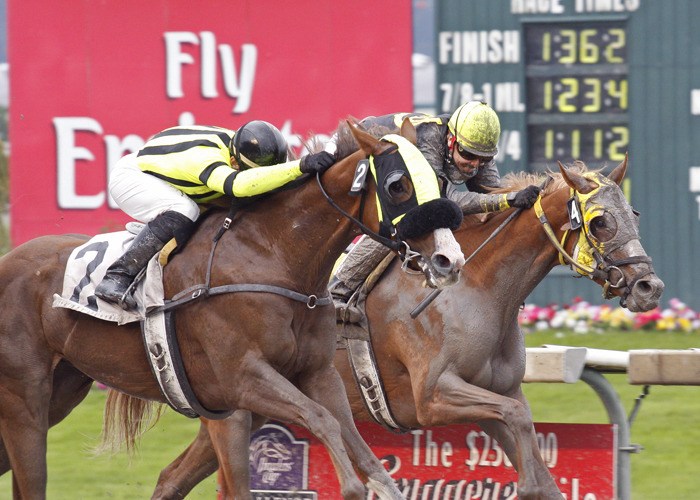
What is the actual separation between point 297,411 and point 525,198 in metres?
1.48

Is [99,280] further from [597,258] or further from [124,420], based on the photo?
[597,258]

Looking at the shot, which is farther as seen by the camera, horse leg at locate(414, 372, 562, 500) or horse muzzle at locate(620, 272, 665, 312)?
horse muzzle at locate(620, 272, 665, 312)

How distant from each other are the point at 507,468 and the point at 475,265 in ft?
2.85

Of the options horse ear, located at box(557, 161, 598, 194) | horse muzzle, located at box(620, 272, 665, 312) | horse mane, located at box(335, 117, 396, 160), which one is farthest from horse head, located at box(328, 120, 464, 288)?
horse muzzle, located at box(620, 272, 665, 312)

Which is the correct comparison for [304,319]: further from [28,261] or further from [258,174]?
[28,261]

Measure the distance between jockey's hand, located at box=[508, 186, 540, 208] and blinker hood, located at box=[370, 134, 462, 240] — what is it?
110cm

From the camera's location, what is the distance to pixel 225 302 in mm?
4547

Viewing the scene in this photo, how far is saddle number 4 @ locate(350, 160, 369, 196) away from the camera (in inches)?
169

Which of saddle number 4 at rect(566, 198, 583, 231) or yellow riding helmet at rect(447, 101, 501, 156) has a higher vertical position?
yellow riding helmet at rect(447, 101, 501, 156)

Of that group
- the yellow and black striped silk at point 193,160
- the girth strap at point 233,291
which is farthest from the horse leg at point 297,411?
the yellow and black striped silk at point 193,160

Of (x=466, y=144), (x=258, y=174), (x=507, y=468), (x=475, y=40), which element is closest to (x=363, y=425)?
(x=507, y=468)

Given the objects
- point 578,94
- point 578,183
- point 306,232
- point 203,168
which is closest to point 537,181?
point 578,183

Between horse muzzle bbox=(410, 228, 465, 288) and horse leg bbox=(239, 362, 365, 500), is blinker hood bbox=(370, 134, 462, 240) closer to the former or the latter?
horse muzzle bbox=(410, 228, 465, 288)

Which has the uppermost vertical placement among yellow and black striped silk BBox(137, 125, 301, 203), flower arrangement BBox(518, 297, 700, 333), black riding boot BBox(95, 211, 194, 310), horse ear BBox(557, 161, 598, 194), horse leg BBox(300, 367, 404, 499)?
yellow and black striped silk BBox(137, 125, 301, 203)
